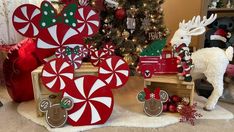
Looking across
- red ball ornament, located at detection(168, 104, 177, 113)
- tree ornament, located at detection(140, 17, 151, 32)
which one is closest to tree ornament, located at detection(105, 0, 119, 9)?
tree ornament, located at detection(140, 17, 151, 32)

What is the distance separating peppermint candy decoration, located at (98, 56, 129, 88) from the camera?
131cm

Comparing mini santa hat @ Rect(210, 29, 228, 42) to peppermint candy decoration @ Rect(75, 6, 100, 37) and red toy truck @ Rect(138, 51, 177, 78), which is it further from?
peppermint candy decoration @ Rect(75, 6, 100, 37)

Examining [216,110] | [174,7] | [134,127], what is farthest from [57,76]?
[174,7]

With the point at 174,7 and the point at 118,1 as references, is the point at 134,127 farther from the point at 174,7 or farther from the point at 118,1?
the point at 174,7

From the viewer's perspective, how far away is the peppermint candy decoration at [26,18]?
1.23m

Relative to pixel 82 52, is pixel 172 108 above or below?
below

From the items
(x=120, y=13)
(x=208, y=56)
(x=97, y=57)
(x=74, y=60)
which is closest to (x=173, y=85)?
(x=208, y=56)

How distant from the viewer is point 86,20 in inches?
52.4

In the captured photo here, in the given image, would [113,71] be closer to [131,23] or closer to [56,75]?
[56,75]

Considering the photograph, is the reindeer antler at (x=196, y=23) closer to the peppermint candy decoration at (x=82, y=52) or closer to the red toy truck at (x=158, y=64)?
the red toy truck at (x=158, y=64)

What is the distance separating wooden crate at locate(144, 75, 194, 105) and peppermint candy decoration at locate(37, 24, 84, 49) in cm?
50

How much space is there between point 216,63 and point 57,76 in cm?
92

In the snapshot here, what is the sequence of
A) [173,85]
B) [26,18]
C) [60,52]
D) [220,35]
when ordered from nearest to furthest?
[26,18] → [60,52] → [173,85] → [220,35]

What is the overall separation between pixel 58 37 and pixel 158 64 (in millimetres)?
613
